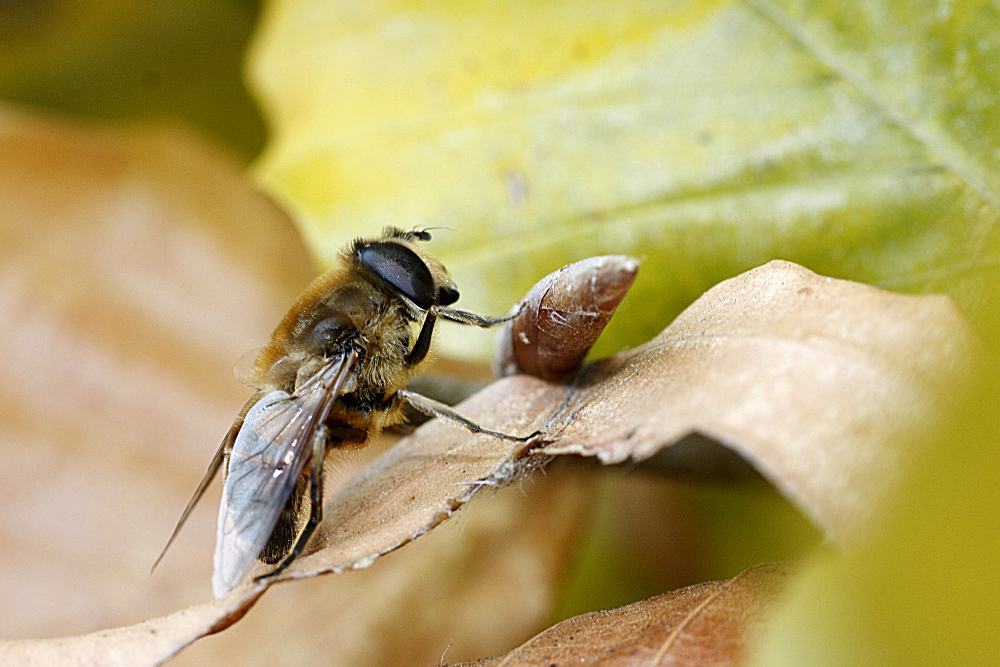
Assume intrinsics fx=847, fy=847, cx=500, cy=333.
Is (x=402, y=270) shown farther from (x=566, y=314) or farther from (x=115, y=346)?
(x=115, y=346)

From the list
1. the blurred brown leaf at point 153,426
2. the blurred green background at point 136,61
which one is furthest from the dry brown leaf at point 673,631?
the blurred green background at point 136,61

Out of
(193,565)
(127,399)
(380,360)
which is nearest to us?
(380,360)

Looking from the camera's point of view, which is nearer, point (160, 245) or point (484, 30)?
point (484, 30)

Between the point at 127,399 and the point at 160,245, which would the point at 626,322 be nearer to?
the point at 127,399

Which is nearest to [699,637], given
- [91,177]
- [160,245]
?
[160,245]

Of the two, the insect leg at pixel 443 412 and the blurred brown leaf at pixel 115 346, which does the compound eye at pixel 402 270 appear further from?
the blurred brown leaf at pixel 115 346

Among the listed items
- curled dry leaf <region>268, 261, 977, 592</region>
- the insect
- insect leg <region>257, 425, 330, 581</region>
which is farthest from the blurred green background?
curled dry leaf <region>268, 261, 977, 592</region>
